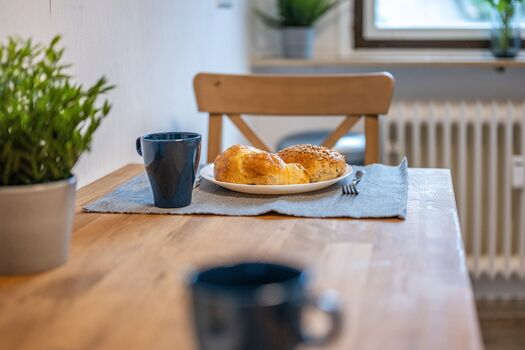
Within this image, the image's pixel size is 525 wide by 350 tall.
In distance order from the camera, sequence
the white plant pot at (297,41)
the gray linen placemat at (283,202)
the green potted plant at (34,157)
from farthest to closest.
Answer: the white plant pot at (297,41) → the gray linen placemat at (283,202) → the green potted plant at (34,157)

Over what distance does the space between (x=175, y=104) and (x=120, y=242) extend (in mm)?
1064

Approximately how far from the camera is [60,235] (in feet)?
2.82

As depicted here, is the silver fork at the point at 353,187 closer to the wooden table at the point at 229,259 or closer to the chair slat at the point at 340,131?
the wooden table at the point at 229,259

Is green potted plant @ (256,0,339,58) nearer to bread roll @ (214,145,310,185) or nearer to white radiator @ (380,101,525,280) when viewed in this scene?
white radiator @ (380,101,525,280)

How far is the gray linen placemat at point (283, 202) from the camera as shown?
1.10m

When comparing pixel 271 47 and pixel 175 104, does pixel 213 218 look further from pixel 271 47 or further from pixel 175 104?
pixel 271 47

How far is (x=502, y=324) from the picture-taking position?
2.62m

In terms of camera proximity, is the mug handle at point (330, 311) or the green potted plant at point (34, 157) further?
the green potted plant at point (34, 157)

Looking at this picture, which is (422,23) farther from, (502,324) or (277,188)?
(277,188)

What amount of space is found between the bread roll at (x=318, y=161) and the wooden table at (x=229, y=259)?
5.9 inches

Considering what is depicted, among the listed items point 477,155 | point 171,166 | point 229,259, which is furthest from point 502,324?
point 229,259

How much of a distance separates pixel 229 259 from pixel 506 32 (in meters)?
2.13

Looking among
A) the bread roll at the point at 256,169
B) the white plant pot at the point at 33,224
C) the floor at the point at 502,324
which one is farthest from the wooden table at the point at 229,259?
the floor at the point at 502,324

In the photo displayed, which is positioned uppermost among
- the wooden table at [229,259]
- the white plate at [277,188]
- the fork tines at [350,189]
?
the white plate at [277,188]
